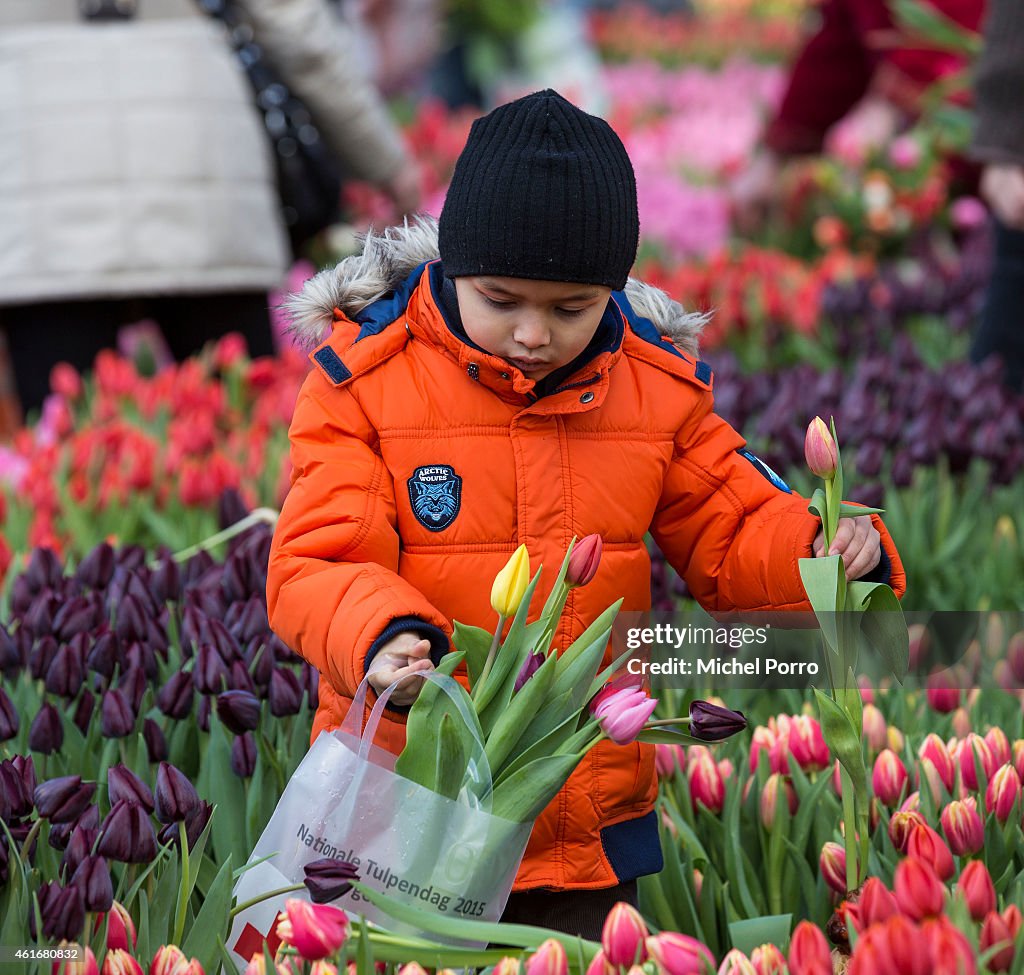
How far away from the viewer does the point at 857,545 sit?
1708 millimetres

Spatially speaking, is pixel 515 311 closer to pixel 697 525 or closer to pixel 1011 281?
pixel 697 525

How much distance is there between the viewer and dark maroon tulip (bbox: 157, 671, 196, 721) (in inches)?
80.8

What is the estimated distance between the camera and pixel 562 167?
5.55ft

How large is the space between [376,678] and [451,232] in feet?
1.70

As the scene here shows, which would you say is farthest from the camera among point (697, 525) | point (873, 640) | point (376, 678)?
point (697, 525)

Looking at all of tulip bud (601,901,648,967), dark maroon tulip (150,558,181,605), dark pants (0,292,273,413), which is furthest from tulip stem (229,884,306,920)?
dark pants (0,292,273,413)

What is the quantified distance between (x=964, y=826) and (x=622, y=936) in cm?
53

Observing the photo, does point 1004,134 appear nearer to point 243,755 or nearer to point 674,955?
point 243,755

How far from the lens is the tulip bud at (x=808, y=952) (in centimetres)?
135

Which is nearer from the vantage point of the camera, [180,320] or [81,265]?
[81,265]

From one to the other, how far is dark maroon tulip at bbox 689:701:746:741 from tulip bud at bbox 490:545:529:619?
8.8 inches

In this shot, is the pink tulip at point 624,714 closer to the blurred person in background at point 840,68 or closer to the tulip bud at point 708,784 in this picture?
the tulip bud at point 708,784

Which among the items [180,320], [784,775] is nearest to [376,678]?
[784,775]

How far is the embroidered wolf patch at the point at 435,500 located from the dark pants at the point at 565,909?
45cm
